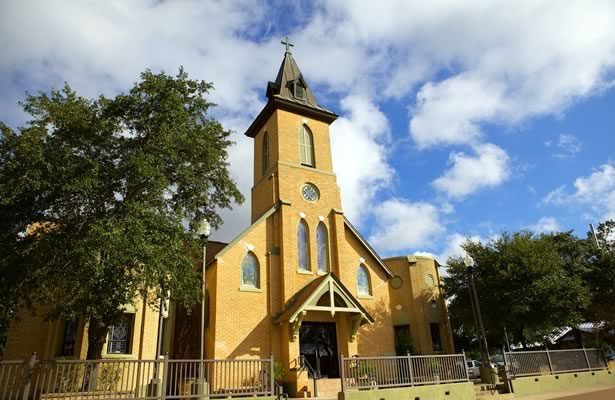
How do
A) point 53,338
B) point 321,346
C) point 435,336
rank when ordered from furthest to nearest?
1. point 435,336
2. point 321,346
3. point 53,338

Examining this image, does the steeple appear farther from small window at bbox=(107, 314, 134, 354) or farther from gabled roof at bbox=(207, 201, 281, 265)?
small window at bbox=(107, 314, 134, 354)

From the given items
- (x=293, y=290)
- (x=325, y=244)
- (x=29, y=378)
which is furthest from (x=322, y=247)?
(x=29, y=378)

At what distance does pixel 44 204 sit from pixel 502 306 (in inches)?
869

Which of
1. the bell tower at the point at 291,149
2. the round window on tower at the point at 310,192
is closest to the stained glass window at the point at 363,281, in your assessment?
the bell tower at the point at 291,149

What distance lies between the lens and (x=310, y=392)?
16.2m

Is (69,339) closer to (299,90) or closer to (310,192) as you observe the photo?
(310,192)

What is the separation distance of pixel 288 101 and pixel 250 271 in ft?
32.9

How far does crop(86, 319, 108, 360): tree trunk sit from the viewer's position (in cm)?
1310

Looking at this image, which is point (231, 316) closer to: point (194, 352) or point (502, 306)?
point (194, 352)

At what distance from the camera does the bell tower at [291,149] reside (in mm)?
21719

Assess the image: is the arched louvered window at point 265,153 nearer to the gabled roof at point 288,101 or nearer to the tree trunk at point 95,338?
the gabled roof at point 288,101

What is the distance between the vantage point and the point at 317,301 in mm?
17750

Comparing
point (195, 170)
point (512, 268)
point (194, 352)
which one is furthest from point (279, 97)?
point (512, 268)

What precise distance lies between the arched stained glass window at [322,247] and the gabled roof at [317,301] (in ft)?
6.60
